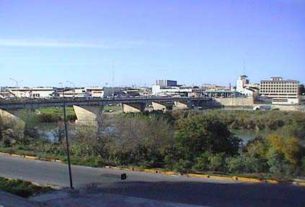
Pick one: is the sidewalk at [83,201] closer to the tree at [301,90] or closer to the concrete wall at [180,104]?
the concrete wall at [180,104]

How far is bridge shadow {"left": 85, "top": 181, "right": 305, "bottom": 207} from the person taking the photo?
1302 cm

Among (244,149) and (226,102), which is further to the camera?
(226,102)

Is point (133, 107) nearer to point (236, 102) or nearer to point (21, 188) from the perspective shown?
point (236, 102)

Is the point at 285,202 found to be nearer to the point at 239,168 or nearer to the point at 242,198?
the point at 242,198

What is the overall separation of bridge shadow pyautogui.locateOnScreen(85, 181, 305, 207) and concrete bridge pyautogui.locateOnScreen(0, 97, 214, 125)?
15276 mm

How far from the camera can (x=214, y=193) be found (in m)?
14.2

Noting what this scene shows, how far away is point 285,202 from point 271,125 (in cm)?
3521

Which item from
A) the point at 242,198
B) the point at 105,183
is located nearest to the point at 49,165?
the point at 105,183

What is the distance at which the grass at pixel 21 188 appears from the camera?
553 inches

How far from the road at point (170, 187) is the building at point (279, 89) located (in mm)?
94065

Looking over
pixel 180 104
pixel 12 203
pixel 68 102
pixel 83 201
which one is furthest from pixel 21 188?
pixel 180 104

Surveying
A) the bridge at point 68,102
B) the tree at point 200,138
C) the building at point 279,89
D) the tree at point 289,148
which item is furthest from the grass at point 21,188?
the building at point 279,89

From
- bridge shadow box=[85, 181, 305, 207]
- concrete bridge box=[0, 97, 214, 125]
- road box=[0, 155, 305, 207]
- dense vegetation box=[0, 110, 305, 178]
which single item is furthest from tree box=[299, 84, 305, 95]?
bridge shadow box=[85, 181, 305, 207]

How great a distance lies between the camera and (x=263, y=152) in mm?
22750
